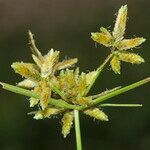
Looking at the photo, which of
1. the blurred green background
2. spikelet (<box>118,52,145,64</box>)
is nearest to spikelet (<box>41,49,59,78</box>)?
spikelet (<box>118,52,145,64</box>)

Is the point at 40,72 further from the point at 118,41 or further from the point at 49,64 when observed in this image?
the point at 118,41

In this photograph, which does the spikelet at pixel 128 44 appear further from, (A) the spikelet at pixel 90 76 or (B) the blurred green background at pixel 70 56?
(B) the blurred green background at pixel 70 56

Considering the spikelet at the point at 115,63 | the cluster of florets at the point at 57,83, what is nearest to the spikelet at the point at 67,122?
the cluster of florets at the point at 57,83

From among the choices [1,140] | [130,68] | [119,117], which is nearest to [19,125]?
[1,140]

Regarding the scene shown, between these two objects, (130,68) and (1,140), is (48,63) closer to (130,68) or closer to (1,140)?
(1,140)

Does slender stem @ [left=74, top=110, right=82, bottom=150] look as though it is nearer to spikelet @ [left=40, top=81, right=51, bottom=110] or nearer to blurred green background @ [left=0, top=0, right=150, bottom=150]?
spikelet @ [left=40, top=81, right=51, bottom=110]

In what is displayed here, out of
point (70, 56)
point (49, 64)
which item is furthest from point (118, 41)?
point (70, 56)

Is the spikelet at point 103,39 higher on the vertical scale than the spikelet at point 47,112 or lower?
higher
